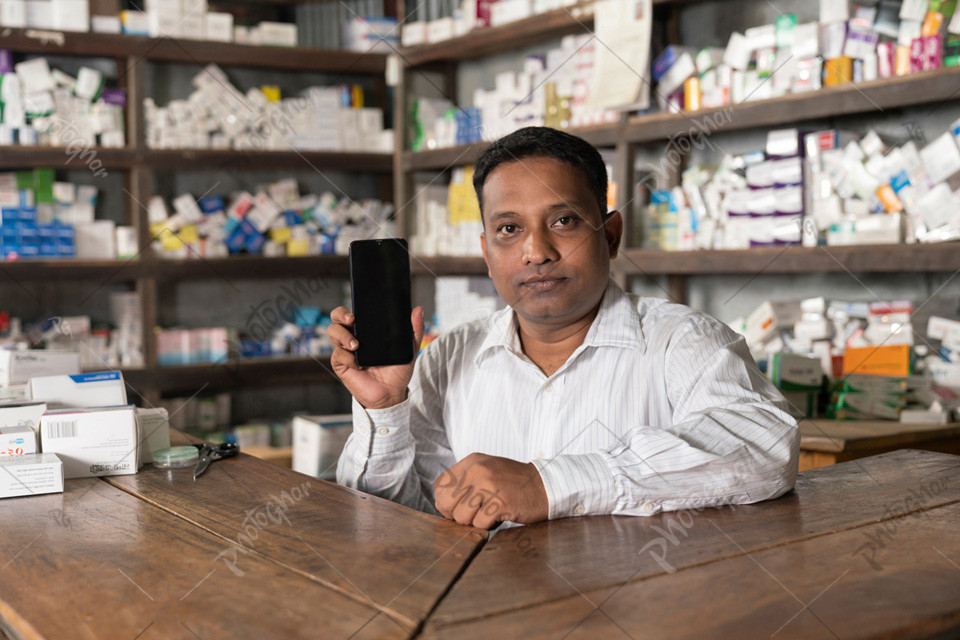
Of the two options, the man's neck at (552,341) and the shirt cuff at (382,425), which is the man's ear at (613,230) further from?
the shirt cuff at (382,425)

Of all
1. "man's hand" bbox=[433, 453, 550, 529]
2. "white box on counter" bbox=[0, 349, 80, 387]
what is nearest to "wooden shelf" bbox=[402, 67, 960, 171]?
"man's hand" bbox=[433, 453, 550, 529]

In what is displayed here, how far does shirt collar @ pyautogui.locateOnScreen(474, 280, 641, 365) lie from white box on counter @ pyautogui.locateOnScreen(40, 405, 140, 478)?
68 cm

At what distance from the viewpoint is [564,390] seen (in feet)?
5.49

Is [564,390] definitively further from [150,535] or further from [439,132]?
[439,132]

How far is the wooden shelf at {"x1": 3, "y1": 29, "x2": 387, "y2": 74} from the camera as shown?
4180 mm

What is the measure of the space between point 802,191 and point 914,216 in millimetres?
385

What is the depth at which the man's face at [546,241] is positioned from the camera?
65.7 inches

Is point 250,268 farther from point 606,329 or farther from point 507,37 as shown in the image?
point 606,329

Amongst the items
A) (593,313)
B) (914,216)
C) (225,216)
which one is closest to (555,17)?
(914,216)

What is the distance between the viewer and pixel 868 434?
255 cm

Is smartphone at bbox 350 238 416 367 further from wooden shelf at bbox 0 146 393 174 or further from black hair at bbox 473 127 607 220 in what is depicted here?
wooden shelf at bbox 0 146 393 174

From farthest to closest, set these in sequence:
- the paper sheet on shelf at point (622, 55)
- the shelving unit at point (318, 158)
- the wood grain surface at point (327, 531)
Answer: the paper sheet on shelf at point (622, 55) → the shelving unit at point (318, 158) → the wood grain surface at point (327, 531)

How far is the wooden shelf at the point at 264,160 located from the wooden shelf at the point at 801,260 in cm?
185

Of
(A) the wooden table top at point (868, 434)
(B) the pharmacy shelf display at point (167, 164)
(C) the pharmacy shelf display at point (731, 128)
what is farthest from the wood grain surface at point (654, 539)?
(B) the pharmacy shelf display at point (167, 164)
